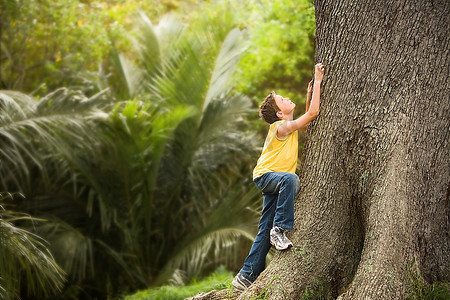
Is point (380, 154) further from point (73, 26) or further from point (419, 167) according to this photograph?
point (73, 26)

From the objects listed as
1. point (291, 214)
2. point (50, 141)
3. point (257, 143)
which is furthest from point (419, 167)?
point (257, 143)

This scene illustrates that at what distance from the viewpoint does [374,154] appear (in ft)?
14.8

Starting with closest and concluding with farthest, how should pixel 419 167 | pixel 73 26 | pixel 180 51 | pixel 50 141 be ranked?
1. pixel 419 167
2. pixel 50 141
3. pixel 180 51
4. pixel 73 26

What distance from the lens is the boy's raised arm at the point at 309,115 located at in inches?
182

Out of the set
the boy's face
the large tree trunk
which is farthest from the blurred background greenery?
the large tree trunk

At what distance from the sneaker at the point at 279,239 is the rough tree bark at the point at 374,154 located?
0.24 ft

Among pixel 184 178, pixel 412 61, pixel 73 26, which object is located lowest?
pixel 184 178

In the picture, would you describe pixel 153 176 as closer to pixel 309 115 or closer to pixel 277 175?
pixel 277 175

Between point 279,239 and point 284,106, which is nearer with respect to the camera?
point 279,239

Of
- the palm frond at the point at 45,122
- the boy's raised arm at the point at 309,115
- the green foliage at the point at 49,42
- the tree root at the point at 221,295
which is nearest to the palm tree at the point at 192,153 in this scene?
the palm frond at the point at 45,122

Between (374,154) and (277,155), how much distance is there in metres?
0.75

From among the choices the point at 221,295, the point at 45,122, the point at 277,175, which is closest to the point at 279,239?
the point at 277,175

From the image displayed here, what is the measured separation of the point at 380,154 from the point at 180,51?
582 centimetres

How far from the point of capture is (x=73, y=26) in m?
11.4
